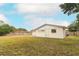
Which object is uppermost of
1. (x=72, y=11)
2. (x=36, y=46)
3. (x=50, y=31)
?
(x=72, y=11)

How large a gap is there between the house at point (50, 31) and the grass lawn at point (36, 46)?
0.16ft

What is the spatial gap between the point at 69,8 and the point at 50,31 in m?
0.30

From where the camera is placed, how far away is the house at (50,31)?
2945mm

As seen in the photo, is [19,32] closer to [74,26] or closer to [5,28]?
[5,28]

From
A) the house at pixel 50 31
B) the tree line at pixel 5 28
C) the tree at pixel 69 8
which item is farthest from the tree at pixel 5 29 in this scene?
the tree at pixel 69 8

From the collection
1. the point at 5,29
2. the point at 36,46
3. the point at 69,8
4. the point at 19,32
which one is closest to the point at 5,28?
the point at 5,29

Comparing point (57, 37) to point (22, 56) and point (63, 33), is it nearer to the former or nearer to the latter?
point (63, 33)

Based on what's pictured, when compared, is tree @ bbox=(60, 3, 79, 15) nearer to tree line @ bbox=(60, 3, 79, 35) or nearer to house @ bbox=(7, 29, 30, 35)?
tree line @ bbox=(60, 3, 79, 35)

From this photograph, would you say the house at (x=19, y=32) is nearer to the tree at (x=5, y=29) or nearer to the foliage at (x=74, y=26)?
the tree at (x=5, y=29)

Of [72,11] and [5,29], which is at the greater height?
[72,11]

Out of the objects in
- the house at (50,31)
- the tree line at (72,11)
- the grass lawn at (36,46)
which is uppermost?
the tree line at (72,11)

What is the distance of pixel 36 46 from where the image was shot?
2.94 meters

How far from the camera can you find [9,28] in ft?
9.60

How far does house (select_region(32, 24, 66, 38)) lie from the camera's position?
9.66 ft
